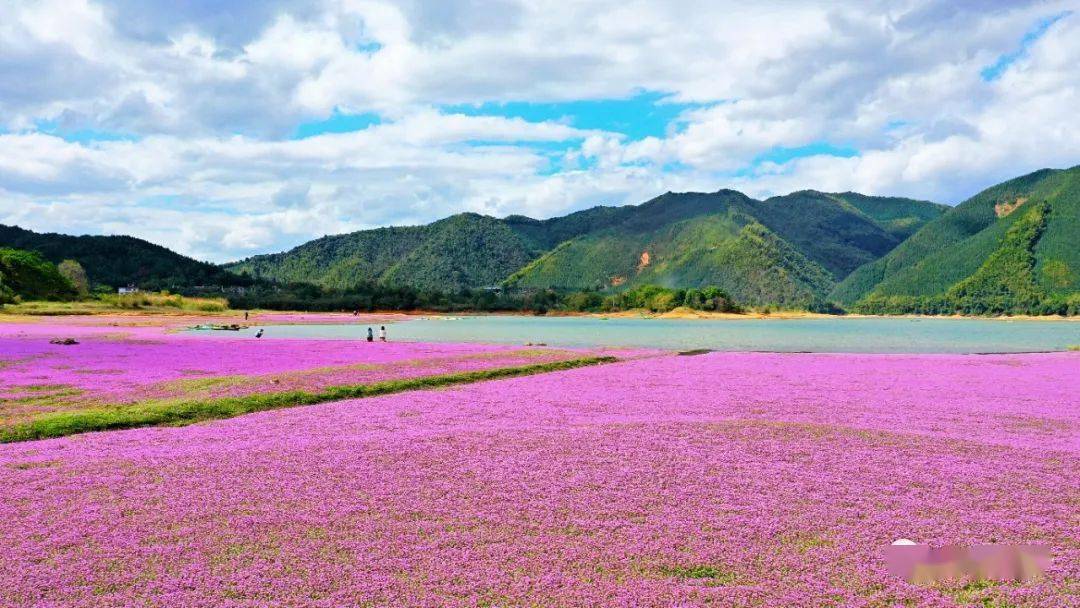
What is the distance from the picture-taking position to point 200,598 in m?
8.16

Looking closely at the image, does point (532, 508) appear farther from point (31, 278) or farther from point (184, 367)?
point (31, 278)

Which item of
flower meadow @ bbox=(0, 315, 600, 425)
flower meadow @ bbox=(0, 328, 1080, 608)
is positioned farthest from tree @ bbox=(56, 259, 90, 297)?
flower meadow @ bbox=(0, 328, 1080, 608)

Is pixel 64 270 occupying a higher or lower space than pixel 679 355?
higher

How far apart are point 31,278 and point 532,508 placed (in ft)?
526

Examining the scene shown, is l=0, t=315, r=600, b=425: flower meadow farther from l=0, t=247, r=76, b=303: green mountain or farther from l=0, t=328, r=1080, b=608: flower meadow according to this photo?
l=0, t=247, r=76, b=303: green mountain

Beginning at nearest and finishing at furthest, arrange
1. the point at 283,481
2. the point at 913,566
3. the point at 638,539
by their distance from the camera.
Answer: the point at 913,566
the point at 638,539
the point at 283,481

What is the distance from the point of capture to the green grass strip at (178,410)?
18.6 meters

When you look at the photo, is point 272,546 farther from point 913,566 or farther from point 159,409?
point 159,409

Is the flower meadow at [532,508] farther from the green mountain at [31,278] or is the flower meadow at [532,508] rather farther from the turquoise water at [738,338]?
the green mountain at [31,278]

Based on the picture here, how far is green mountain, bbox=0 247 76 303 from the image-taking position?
133875 millimetres

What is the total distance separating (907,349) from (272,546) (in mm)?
64711

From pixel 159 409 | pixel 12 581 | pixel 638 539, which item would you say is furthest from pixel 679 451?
pixel 159 409

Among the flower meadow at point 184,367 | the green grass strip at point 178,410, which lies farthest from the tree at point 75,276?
the green grass strip at point 178,410

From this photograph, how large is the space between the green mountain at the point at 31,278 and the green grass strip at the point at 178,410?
420ft
